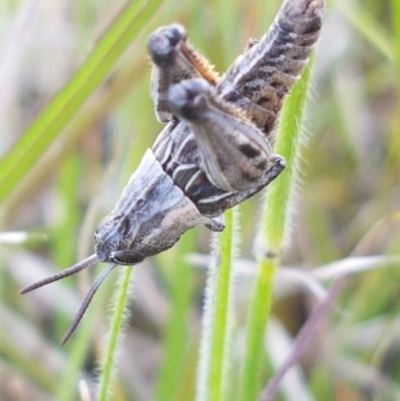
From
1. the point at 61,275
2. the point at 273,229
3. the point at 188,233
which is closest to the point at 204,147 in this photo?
the point at 273,229

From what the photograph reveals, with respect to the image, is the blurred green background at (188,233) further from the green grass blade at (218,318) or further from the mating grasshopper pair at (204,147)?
the green grass blade at (218,318)

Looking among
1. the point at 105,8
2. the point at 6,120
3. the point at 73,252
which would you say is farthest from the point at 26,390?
the point at 105,8

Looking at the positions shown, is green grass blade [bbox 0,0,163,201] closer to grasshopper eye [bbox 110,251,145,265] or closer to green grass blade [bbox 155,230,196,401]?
grasshopper eye [bbox 110,251,145,265]

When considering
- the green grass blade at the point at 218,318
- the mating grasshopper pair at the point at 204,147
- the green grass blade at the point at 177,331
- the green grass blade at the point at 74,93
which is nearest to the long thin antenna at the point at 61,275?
the mating grasshopper pair at the point at 204,147

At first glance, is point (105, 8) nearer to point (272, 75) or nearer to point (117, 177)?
point (117, 177)

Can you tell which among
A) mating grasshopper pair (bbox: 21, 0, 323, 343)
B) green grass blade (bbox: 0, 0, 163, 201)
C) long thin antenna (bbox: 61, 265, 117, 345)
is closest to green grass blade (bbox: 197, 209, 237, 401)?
mating grasshopper pair (bbox: 21, 0, 323, 343)

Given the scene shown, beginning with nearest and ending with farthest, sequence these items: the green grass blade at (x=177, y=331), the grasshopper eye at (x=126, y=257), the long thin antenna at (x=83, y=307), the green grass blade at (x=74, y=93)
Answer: the long thin antenna at (x=83, y=307) → the grasshopper eye at (x=126, y=257) → the green grass blade at (x=74, y=93) → the green grass blade at (x=177, y=331)
